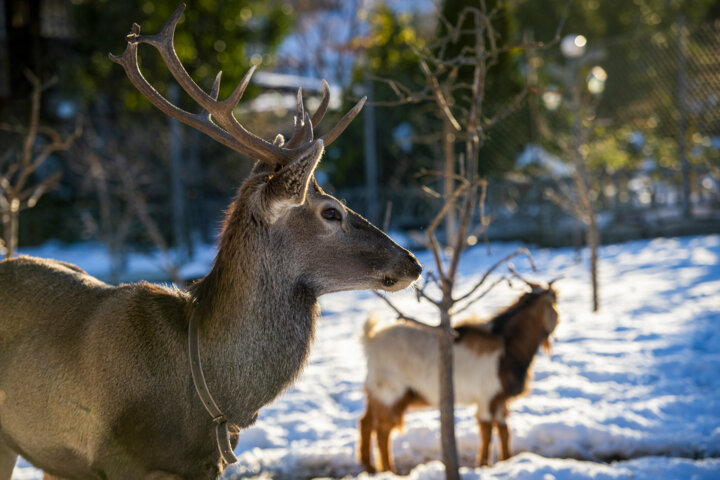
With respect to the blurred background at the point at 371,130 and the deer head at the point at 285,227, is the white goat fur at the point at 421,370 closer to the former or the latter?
the deer head at the point at 285,227

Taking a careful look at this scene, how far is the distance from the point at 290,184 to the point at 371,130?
29.9 feet

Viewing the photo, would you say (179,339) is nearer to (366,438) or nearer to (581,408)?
(366,438)

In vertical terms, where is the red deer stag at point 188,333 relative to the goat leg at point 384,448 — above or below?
above

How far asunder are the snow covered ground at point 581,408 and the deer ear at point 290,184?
0.74m

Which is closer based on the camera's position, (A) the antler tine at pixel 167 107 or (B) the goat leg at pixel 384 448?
(A) the antler tine at pixel 167 107

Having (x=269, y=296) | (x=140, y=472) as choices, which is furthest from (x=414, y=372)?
(x=140, y=472)

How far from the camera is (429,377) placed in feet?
14.9

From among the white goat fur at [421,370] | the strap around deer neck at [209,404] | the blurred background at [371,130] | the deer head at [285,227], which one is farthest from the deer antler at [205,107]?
the blurred background at [371,130]

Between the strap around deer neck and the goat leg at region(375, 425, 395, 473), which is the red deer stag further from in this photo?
the goat leg at region(375, 425, 395, 473)

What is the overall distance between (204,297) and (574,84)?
629 centimetres

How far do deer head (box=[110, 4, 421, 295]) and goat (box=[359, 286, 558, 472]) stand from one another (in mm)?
1835

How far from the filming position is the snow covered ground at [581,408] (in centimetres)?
419

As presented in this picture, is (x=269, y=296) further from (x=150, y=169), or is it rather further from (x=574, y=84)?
(x=150, y=169)

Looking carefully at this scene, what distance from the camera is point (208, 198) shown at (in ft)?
44.2
